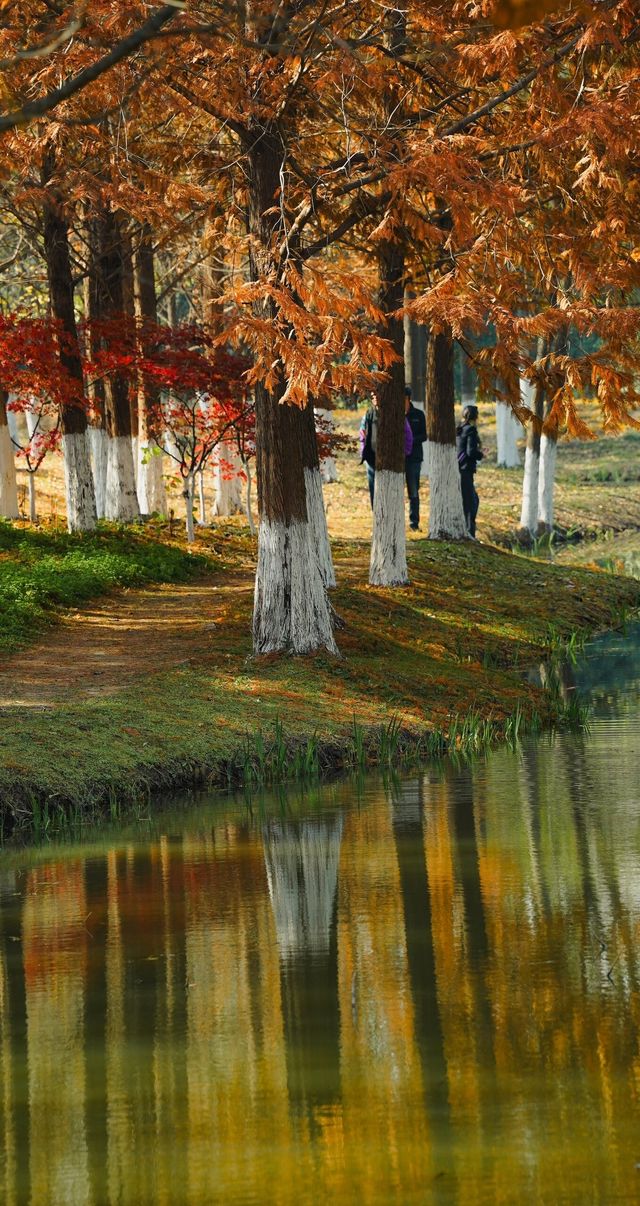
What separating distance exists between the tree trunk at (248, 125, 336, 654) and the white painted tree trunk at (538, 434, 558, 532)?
45.2 ft

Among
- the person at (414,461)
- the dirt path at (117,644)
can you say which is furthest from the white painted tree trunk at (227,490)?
the dirt path at (117,644)

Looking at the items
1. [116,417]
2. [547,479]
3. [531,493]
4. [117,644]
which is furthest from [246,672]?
[547,479]

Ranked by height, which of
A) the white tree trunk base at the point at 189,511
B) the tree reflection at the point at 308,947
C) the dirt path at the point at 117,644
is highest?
the white tree trunk base at the point at 189,511

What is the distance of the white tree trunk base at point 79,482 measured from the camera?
2427cm

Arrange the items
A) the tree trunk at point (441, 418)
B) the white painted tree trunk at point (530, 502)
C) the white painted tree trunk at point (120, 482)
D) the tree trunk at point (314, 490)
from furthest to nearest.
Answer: the white painted tree trunk at point (530, 502)
the white painted tree trunk at point (120, 482)
the tree trunk at point (441, 418)
the tree trunk at point (314, 490)

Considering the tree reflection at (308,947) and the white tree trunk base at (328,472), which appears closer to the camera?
the tree reflection at (308,947)

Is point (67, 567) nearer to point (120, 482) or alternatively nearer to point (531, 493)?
point (120, 482)

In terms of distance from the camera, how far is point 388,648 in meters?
17.9

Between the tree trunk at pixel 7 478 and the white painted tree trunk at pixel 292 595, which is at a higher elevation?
the tree trunk at pixel 7 478

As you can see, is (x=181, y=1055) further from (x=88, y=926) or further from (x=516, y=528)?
(x=516, y=528)

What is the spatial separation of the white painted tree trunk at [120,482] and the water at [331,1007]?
48.5 feet

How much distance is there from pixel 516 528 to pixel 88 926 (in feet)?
81.4

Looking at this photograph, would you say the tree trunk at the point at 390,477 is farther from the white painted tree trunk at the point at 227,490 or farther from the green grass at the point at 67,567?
the white painted tree trunk at the point at 227,490

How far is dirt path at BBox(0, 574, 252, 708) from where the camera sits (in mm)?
15719
